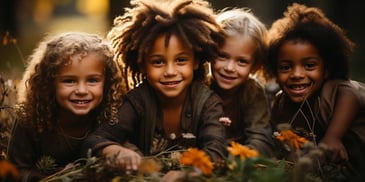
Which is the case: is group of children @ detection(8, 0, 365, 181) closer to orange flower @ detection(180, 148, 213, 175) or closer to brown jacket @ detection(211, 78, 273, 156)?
brown jacket @ detection(211, 78, 273, 156)

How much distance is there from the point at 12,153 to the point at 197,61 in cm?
126

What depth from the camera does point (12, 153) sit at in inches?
156

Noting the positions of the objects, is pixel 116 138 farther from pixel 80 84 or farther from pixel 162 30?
pixel 162 30

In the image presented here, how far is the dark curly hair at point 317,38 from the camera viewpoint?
4.19m

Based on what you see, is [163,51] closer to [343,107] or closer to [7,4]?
[343,107]

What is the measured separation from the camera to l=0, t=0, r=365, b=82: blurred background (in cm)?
1102

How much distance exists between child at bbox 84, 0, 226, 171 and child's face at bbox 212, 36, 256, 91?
0.14 meters

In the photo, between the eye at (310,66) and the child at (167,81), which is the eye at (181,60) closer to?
the child at (167,81)

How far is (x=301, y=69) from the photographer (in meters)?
4.17

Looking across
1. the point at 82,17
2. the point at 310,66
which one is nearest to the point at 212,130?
the point at 310,66

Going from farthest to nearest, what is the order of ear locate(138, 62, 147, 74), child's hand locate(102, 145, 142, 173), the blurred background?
the blurred background → ear locate(138, 62, 147, 74) → child's hand locate(102, 145, 142, 173)

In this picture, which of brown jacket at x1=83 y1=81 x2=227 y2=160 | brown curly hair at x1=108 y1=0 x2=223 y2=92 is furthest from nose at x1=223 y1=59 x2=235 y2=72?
brown jacket at x1=83 y1=81 x2=227 y2=160

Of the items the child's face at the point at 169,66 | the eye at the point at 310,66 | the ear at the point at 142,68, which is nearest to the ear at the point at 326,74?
the eye at the point at 310,66

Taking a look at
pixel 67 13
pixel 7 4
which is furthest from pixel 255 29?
pixel 67 13
